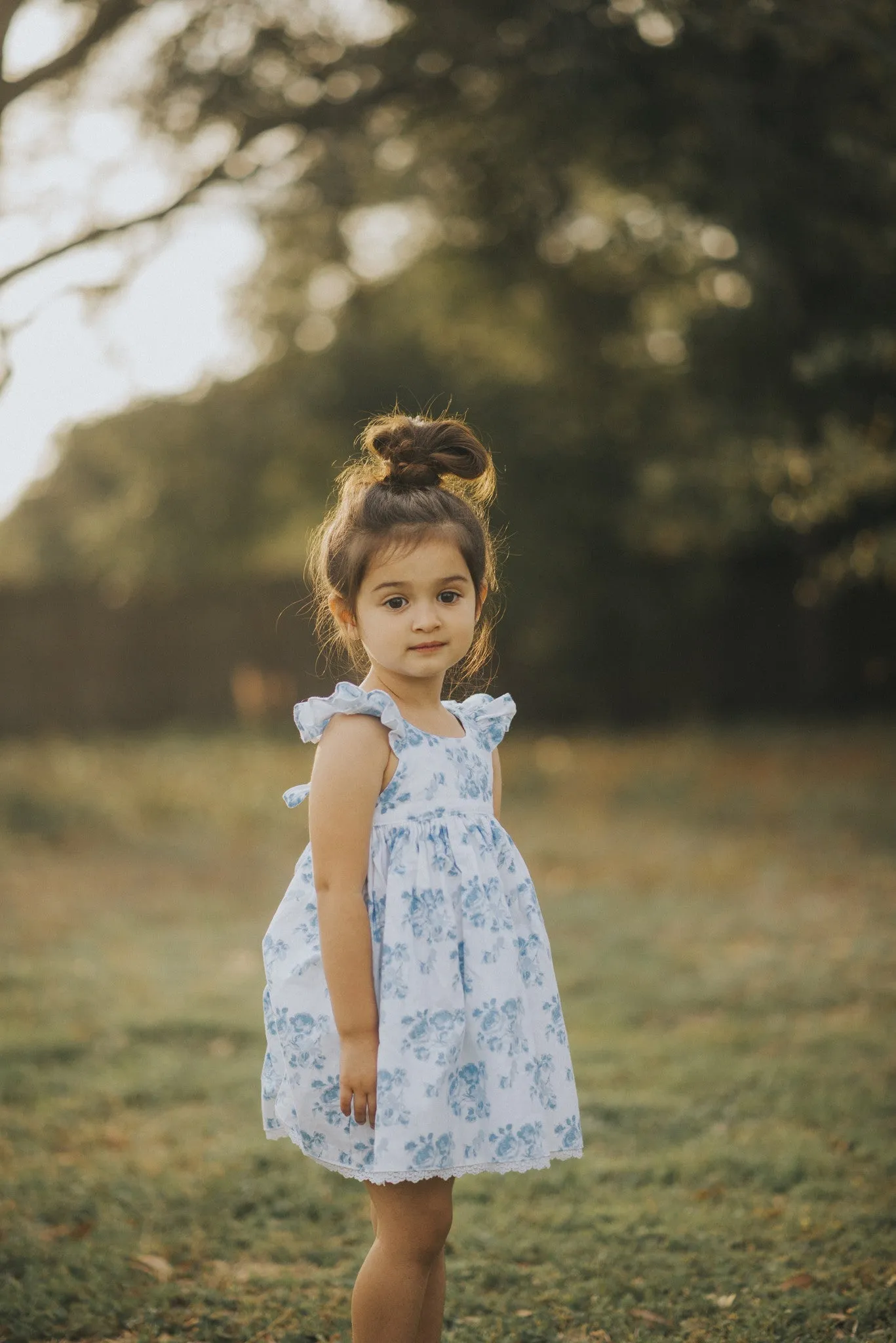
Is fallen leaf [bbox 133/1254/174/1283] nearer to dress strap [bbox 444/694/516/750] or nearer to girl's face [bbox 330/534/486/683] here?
dress strap [bbox 444/694/516/750]

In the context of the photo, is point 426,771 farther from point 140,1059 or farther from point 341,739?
point 140,1059

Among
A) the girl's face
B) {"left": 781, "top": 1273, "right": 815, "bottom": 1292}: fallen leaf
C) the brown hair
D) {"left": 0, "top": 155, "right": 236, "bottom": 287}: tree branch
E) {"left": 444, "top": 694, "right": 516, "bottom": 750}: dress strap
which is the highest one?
{"left": 0, "top": 155, "right": 236, "bottom": 287}: tree branch

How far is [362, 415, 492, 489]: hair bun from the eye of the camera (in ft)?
8.11

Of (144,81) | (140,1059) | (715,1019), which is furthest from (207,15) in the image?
(715,1019)

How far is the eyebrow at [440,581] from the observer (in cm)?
239

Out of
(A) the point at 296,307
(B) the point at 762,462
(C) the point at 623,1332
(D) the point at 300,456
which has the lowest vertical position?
(C) the point at 623,1332

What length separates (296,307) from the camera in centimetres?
1644

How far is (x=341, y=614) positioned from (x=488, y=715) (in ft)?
1.16

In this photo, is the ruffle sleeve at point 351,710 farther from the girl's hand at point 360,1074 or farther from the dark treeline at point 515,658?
the dark treeline at point 515,658

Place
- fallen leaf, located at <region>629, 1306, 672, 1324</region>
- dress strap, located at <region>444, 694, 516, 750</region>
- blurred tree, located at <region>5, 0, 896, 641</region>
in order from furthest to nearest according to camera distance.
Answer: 1. blurred tree, located at <region>5, 0, 896, 641</region>
2. fallen leaf, located at <region>629, 1306, 672, 1324</region>
3. dress strap, located at <region>444, 694, 516, 750</region>

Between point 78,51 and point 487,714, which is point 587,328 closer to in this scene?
point 78,51

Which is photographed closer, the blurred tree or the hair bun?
the hair bun

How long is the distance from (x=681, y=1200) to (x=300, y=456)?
13099 millimetres

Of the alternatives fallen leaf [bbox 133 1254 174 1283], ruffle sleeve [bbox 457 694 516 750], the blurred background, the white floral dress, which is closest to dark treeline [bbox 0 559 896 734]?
the blurred background
